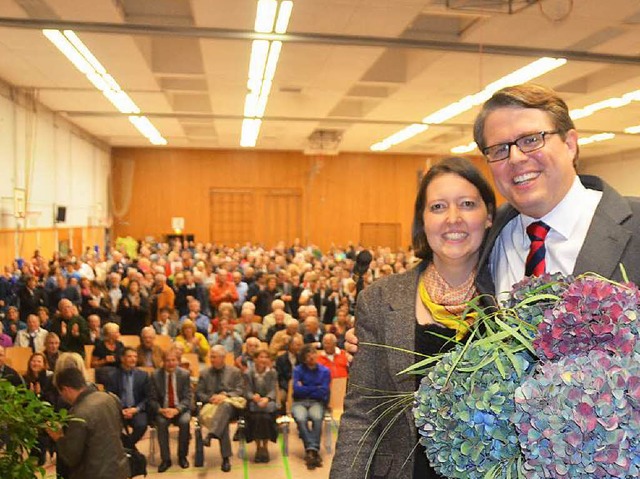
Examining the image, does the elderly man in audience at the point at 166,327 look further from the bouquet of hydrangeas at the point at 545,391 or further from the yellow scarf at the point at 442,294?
the bouquet of hydrangeas at the point at 545,391

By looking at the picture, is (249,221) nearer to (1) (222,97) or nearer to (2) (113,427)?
(1) (222,97)

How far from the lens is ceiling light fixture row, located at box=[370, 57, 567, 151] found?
34.6 ft

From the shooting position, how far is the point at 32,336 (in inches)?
341

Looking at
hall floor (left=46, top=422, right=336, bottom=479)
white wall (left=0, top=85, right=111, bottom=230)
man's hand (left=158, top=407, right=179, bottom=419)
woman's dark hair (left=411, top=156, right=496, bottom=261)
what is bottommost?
hall floor (left=46, top=422, right=336, bottom=479)

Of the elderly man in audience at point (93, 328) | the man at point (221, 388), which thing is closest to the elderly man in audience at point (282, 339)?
the man at point (221, 388)

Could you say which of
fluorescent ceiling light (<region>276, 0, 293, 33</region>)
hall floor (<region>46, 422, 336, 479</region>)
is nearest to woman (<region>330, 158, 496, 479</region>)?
hall floor (<region>46, 422, 336, 479</region>)

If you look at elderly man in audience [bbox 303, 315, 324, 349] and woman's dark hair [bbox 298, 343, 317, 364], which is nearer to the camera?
woman's dark hair [bbox 298, 343, 317, 364]

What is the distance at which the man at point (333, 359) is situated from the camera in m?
8.11

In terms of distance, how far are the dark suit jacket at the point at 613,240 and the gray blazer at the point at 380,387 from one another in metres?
0.59

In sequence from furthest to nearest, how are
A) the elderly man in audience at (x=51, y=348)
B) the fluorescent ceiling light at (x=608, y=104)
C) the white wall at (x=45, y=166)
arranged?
the fluorescent ceiling light at (x=608, y=104), the white wall at (x=45, y=166), the elderly man in audience at (x=51, y=348)

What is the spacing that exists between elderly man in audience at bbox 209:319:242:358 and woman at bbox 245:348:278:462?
1264 millimetres

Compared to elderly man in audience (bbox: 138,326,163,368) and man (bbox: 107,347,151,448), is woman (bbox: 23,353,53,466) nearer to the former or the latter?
man (bbox: 107,347,151,448)

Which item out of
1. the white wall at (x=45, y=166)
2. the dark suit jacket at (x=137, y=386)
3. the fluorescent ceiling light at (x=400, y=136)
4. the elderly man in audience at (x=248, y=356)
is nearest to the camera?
the dark suit jacket at (x=137, y=386)

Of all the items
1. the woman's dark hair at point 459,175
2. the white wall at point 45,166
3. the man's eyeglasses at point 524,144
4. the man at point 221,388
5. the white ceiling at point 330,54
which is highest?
the white ceiling at point 330,54
